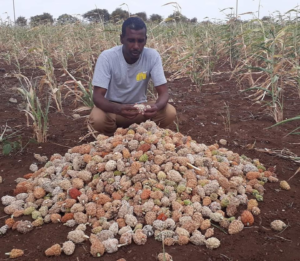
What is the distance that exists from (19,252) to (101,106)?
1262mm

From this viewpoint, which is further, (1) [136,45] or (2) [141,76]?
(2) [141,76]

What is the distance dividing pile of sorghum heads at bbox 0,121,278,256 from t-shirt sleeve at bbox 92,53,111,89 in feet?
1.55

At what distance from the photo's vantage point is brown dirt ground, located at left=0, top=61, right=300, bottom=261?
1.56 meters

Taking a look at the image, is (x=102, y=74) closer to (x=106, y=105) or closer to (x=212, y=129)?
(x=106, y=105)

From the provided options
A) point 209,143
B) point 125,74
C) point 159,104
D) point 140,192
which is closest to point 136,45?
point 125,74

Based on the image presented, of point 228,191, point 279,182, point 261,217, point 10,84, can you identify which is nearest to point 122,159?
point 228,191

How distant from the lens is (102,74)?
8.35 feet

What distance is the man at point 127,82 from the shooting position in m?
2.48

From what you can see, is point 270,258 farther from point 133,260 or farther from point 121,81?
point 121,81

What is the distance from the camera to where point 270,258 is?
1.51 metres

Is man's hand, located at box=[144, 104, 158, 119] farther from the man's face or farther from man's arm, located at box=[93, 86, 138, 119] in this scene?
the man's face

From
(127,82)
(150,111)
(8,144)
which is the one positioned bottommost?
(8,144)

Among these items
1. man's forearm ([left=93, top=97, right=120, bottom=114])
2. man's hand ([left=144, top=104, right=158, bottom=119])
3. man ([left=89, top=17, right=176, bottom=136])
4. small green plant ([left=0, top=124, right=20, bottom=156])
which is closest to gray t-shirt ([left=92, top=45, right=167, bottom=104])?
man ([left=89, top=17, right=176, bottom=136])

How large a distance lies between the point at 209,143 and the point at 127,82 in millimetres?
806
